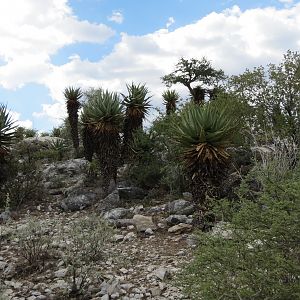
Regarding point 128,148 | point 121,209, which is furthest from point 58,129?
point 121,209

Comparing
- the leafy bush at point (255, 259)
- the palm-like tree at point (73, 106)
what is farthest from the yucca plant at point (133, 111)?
the leafy bush at point (255, 259)

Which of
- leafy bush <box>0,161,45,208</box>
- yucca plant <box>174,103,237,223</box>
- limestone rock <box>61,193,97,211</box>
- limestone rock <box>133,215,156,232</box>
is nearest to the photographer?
yucca plant <box>174,103,237,223</box>

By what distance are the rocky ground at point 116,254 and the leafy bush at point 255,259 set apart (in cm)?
83

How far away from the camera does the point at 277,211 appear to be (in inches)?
170

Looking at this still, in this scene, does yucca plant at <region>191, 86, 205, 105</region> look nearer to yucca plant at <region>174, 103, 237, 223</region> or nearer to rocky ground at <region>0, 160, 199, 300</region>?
rocky ground at <region>0, 160, 199, 300</region>

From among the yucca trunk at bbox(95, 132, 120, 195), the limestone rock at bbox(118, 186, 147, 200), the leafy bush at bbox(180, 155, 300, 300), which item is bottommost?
the limestone rock at bbox(118, 186, 147, 200)

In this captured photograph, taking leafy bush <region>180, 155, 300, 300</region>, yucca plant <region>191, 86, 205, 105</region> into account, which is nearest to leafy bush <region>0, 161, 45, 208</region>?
leafy bush <region>180, 155, 300, 300</region>

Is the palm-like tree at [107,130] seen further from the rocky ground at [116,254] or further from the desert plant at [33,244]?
the desert plant at [33,244]

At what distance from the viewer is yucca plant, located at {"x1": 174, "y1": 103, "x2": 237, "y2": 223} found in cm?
912

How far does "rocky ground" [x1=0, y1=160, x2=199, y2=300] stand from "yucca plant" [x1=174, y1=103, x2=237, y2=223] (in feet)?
3.19

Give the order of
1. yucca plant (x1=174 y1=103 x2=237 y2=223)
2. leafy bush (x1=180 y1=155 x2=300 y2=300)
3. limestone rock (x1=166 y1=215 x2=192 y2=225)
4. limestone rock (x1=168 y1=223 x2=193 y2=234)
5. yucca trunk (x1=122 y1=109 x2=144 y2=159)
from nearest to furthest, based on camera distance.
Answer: leafy bush (x1=180 y1=155 x2=300 y2=300) → yucca plant (x1=174 y1=103 x2=237 y2=223) → limestone rock (x1=168 y1=223 x2=193 y2=234) → limestone rock (x1=166 y1=215 x2=192 y2=225) → yucca trunk (x1=122 y1=109 x2=144 y2=159)

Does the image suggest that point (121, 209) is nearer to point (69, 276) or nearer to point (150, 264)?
point (150, 264)

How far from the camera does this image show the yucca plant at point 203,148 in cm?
912

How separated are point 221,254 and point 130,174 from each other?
949 cm
